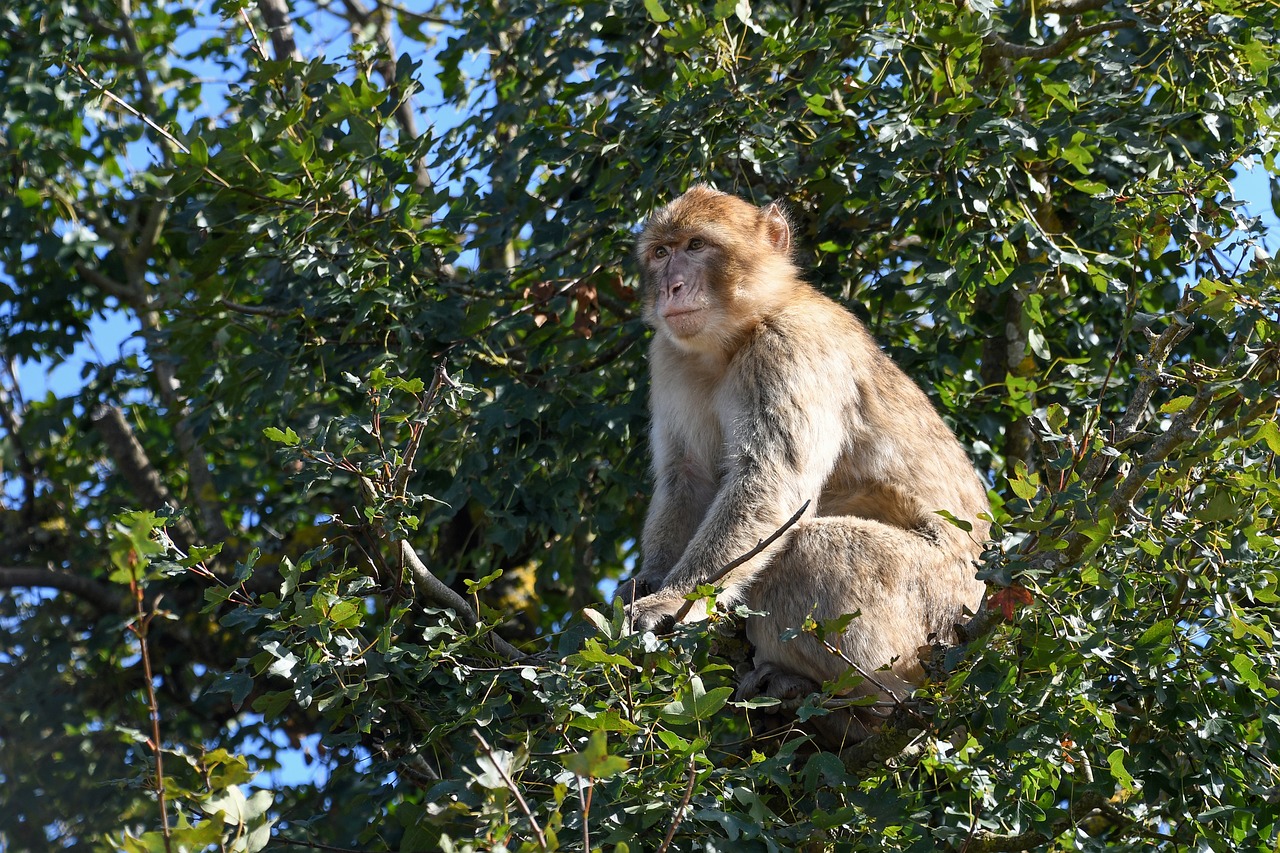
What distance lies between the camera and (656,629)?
13.9 feet

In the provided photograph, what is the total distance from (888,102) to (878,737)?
99.3 inches

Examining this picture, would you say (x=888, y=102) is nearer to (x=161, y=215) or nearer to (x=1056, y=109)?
(x=1056, y=109)

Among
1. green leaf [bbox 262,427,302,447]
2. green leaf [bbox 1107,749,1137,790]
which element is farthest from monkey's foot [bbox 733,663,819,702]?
green leaf [bbox 262,427,302,447]

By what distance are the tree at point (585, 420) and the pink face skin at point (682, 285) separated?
31 centimetres

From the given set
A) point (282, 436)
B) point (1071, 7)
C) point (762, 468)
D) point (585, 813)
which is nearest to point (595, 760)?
point (585, 813)

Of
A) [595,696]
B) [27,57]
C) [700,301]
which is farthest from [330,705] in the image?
[27,57]

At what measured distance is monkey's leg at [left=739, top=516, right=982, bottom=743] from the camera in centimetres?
455

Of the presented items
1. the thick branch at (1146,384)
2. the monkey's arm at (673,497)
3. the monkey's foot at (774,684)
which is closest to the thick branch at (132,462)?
the monkey's arm at (673,497)

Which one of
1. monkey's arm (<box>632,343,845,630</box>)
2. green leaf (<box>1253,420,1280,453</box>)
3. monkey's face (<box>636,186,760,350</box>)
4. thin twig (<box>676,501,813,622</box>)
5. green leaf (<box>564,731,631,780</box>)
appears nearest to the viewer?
green leaf (<box>564,731,631,780</box>)

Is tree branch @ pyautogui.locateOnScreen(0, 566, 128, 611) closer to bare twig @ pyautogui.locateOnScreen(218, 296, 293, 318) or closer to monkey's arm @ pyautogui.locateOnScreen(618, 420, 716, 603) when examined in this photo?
bare twig @ pyautogui.locateOnScreen(218, 296, 293, 318)

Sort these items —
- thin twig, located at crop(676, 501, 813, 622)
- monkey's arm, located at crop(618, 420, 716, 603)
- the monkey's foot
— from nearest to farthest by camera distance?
1. thin twig, located at crop(676, 501, 813, 622)
2. the monkey's foot
3. monkey's arm, located at crop(618, 420, 716, 603)

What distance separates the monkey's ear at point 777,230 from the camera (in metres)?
5.64

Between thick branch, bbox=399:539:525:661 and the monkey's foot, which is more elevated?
thick branch, bbox=399:539:525:661

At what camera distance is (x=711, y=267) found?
543 centimetres
